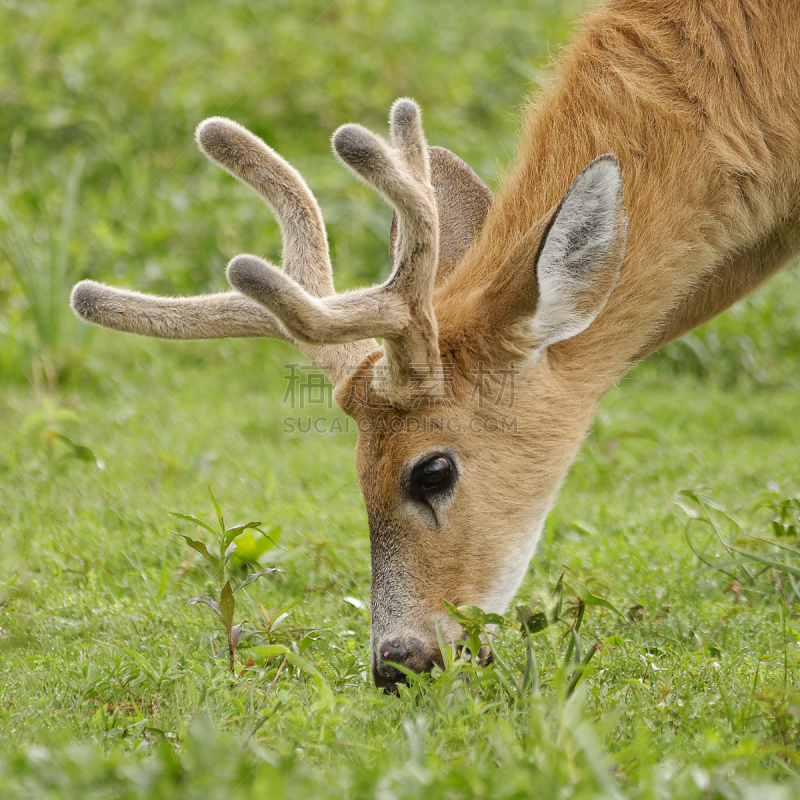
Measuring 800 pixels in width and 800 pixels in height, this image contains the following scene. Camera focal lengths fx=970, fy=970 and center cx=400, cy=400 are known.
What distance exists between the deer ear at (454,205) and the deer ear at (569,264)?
77 cm

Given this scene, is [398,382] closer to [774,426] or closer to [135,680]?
[135,680]

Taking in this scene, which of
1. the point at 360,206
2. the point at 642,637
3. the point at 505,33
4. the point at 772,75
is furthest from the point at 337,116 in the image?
the point at 642,637

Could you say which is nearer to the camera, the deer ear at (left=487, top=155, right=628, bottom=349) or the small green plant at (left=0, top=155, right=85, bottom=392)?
the deer ear at (left=487, top=155, right=628, bottom=349)

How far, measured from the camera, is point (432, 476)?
353 cm

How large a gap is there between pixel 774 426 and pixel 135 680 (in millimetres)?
4970

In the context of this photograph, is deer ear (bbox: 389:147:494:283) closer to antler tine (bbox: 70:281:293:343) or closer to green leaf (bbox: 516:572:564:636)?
antler tine (bbox: 70:281:293:343)

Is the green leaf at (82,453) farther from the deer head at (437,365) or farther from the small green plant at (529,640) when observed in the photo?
the small green plant at (529,640)

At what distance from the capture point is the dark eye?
139 inches

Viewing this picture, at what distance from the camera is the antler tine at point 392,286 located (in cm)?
319

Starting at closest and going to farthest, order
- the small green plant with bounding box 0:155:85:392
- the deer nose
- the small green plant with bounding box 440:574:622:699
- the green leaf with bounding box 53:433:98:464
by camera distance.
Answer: the small green plant with bounding box 440:574:622:699 < the deer nose < the green leaf with bounding box 53:433:98:464 < the small green plant with bounding box 0:155:85:392

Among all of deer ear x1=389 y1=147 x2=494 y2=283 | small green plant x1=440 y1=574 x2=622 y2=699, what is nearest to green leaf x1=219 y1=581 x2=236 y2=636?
small green plant x1=440 y1=574 x2=622 y2=699

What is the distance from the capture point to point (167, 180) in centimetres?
966

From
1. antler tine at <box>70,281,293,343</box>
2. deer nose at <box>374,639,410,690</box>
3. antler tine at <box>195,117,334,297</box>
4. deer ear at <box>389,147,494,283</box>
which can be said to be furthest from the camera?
deer ear at <box>389,147,494,283</box>

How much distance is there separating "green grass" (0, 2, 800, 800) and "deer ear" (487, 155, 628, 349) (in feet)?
3.60
